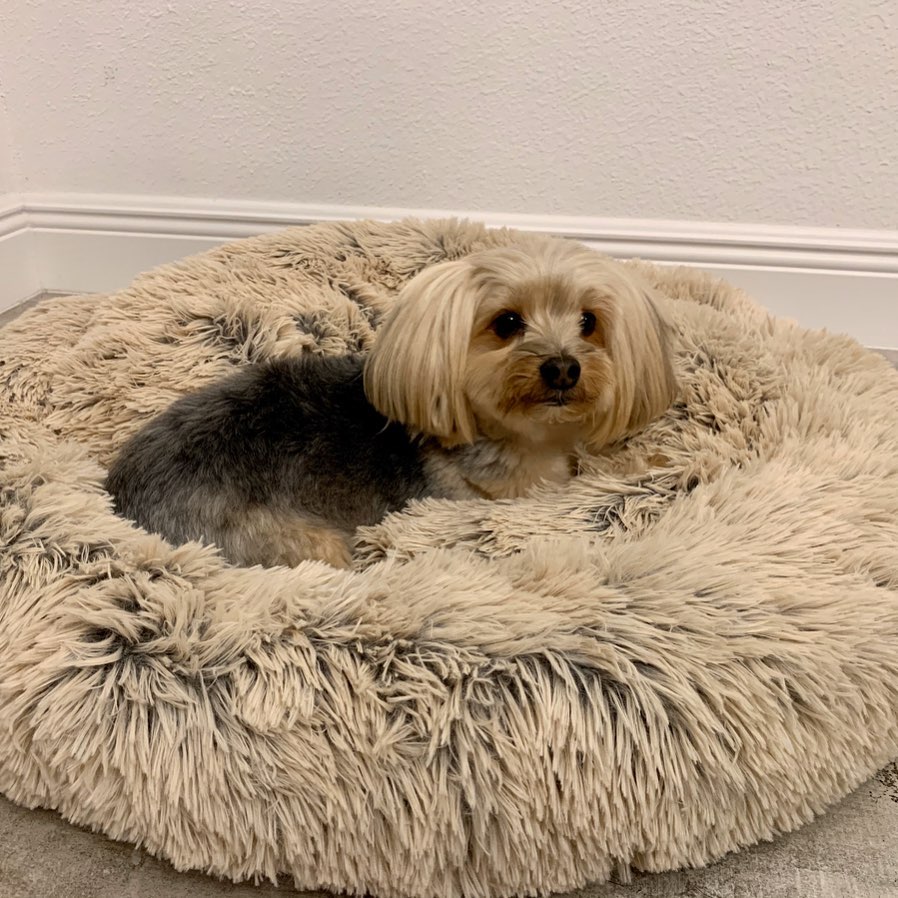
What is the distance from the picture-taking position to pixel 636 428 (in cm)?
118

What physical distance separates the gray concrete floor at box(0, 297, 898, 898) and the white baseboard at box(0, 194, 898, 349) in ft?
4.13

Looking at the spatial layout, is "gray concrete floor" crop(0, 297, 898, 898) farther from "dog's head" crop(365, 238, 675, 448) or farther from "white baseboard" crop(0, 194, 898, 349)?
"white baseboard" crop(0, 194, 898, 349)

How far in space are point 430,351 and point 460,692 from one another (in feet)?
1.63

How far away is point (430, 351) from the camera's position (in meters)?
1.08

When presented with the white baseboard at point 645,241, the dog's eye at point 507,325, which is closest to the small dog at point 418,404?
the dog's eye at point 507,325

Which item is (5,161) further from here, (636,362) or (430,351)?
(636,362)

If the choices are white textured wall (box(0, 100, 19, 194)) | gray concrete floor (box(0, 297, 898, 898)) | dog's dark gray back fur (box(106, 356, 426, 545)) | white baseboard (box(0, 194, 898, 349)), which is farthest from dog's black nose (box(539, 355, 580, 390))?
white textured wall (box(0, 100, 19, 194))

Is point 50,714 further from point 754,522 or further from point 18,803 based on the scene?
point 754,522

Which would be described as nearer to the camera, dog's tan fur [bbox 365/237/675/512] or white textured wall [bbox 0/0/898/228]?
dog's tan fur [bbox 365/237/675/512]

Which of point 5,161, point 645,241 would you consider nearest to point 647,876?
point 645,241

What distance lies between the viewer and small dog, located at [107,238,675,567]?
3.48ft

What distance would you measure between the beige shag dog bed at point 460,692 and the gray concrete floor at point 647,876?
0.04 metres

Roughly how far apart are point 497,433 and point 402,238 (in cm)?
59

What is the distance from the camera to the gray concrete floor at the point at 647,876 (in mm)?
790
